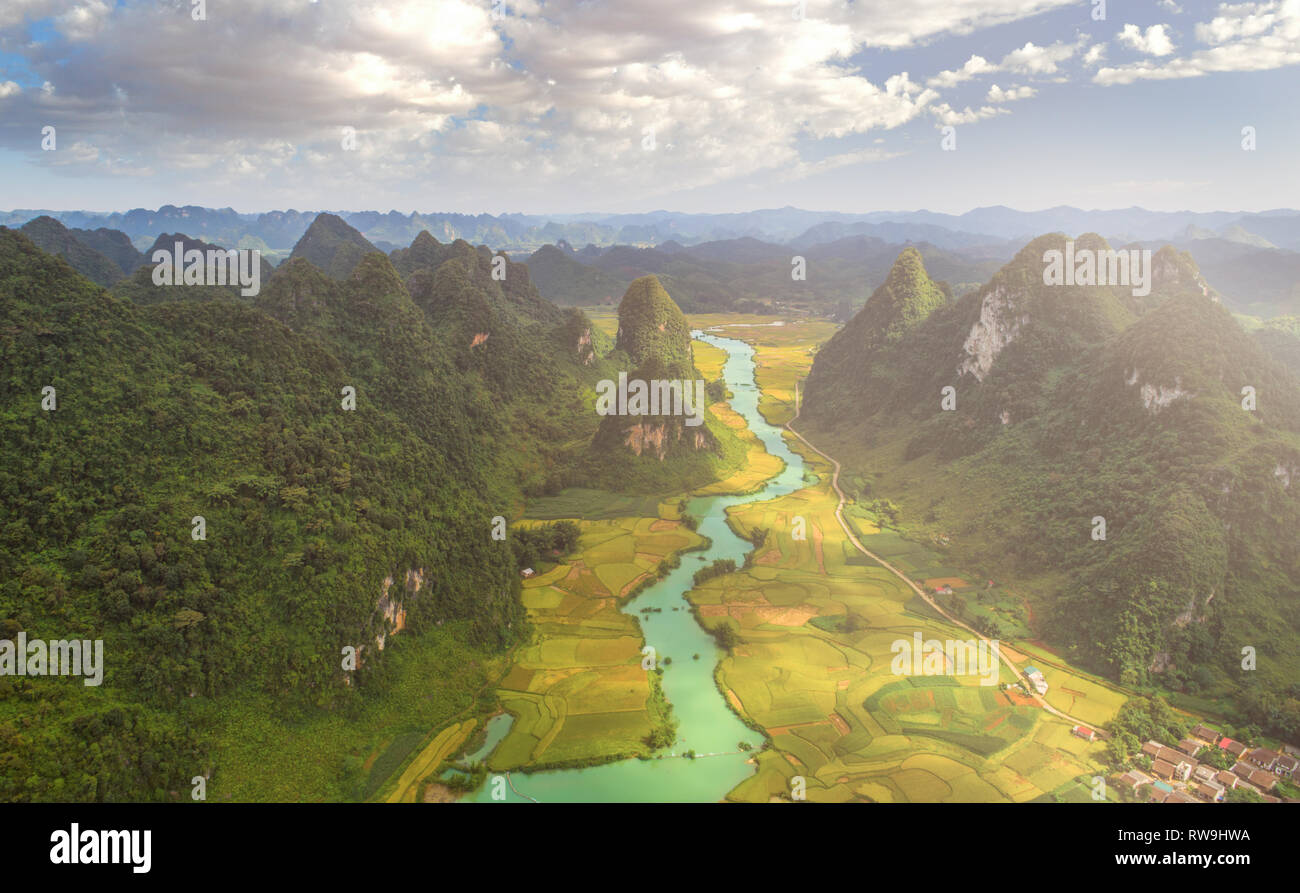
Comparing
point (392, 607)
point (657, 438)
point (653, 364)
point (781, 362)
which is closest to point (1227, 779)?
point (392, 607)

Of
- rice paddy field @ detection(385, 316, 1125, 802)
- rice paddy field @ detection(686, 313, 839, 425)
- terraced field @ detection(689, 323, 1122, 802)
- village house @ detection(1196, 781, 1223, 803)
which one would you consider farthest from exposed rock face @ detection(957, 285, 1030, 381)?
village house @ detection(1196, 781, 1223, 803)

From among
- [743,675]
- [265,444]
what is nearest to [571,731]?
[743,675]

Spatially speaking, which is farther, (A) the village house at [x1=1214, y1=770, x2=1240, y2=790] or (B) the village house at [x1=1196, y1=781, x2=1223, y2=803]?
(A) the village house at [x1=1214, y1=770, x2=1240, y2=790]

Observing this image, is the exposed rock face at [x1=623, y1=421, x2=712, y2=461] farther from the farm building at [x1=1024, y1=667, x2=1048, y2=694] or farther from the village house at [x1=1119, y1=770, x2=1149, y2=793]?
the village house at [x1=1119, y1=770, x2=1149, y2=793]

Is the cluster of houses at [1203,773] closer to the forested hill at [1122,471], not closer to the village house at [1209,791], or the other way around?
the village house at [1209,791]

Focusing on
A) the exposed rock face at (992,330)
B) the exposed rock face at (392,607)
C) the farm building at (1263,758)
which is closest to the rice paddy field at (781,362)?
the exposed rock face at (992,330)
